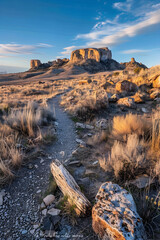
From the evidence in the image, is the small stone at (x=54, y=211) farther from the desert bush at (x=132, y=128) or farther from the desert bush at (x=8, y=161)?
the desert bush at (x=132, y=128)

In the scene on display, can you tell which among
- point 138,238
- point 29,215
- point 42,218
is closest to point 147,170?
point 138,238

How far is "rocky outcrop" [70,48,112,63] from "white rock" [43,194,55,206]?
106 metres

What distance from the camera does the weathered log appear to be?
193 centimetres

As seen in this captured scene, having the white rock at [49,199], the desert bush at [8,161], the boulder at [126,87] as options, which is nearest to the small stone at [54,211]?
the white rock at [49,199]

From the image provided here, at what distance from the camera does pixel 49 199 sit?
237 cm

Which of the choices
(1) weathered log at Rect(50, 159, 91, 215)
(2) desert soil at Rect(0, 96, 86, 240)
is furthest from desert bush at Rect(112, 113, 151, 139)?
(1) weathered log at Rect(50, 159, 91, 215)

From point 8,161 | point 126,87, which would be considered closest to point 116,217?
point 8,161

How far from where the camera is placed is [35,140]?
4.27 m

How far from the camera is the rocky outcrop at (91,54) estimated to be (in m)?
101

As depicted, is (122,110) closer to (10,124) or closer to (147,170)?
(147,170)

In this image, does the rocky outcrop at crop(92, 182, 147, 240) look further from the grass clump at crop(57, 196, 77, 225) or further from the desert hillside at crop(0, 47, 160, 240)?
the grass clump at crop(57, 196, 77, 225)

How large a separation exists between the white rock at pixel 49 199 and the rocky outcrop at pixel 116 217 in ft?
3.20

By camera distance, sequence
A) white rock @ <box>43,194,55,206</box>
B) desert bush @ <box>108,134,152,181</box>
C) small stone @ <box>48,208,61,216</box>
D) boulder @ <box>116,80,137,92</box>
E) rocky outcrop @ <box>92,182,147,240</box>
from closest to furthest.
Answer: rocky outcrop @ <box>92,182,147,240</box> < small stone @ <box>48,208,61,216</box> < white rock @ <box>43,194,55,206</box> < desert bush @ <box>108,134,152,181</box> < boulder @ <box>116,80,137,92</box>

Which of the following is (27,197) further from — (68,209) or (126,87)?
(126,87)
